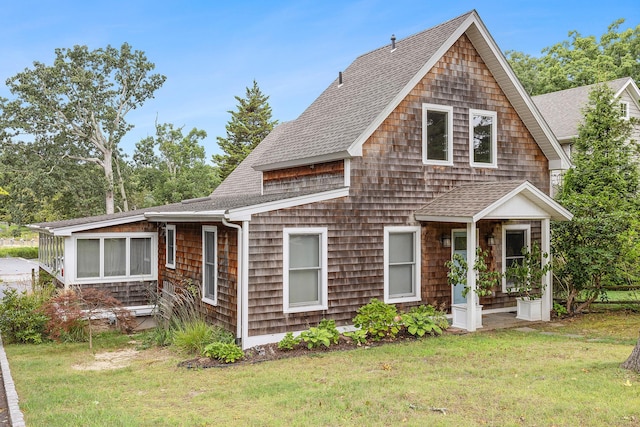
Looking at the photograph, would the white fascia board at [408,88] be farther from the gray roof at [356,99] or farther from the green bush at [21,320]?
the green bush at [21,320]

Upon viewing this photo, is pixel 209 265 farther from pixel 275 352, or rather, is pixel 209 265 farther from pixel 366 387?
pixel 366 387

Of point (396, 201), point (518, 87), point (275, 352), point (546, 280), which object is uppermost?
point (518, 87)

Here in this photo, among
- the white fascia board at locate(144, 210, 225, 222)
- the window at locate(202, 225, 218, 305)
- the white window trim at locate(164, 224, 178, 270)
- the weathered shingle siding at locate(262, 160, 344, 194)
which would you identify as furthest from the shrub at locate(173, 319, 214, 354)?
the weathered shingle siding at locate(262, 160, 344, 194)

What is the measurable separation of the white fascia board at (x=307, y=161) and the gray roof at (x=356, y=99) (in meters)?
0.05

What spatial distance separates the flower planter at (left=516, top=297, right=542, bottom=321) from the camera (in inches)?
511

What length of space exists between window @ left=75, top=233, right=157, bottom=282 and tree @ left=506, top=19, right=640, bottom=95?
104 ft

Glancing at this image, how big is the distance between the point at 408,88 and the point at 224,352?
288 inches

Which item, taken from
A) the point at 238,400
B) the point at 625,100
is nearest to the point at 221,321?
the point at 238,400

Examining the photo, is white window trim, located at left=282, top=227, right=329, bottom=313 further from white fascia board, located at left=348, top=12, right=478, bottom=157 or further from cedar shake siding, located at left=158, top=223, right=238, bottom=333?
white fascia board, located at left=348, top=12, right=478, bottom=157

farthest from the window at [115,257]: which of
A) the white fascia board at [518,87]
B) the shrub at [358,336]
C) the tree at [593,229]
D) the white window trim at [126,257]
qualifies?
the tree at [593,229]

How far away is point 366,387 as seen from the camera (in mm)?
7547

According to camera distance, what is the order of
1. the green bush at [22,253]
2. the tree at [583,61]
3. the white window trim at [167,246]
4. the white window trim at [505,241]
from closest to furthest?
the white window trim at [505,241]
the white window trim at [167,246]
the tree at [583,61]
the green bush at [22,253]

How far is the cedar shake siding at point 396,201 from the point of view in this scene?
1065 cm

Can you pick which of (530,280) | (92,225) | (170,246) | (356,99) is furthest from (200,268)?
(530,280)
